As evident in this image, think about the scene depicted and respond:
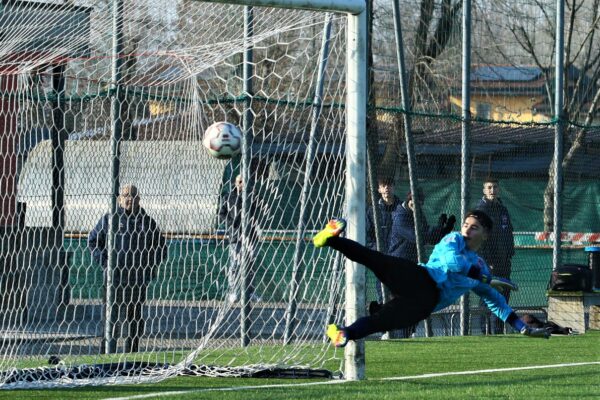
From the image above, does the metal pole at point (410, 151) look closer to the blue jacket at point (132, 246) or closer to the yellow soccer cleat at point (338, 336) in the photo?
the blue jacket at point (132, 246)

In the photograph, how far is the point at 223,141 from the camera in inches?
383

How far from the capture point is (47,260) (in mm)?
11766

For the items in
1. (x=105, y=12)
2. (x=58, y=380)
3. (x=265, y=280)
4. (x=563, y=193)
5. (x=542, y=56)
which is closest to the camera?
(x=58, y=380)

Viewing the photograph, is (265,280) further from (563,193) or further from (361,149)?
(563,193)

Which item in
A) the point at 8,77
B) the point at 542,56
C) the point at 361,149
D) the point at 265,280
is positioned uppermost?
the point at 542,56

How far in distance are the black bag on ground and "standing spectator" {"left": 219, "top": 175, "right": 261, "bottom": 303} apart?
4950mm

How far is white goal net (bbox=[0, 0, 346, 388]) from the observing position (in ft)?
35.7

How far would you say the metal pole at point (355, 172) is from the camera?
9.13 metres

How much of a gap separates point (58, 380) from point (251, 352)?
284 centimetres

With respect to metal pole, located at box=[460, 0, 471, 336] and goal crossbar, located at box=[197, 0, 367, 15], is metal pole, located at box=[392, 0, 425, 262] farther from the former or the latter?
goal crossbar, located at box=[197, 0, 367, 15]

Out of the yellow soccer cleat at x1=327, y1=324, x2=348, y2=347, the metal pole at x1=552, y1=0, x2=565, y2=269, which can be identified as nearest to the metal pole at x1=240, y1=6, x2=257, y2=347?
the yellow soccer cleat at x1=327, y1=324, x2=348, y2=347

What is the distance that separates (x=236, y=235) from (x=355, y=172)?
241 centimetres

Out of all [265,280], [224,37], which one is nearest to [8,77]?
[224,37]

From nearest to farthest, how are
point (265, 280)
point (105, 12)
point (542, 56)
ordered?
point (105, 12) → point (265, 280) → point (542, 56)
